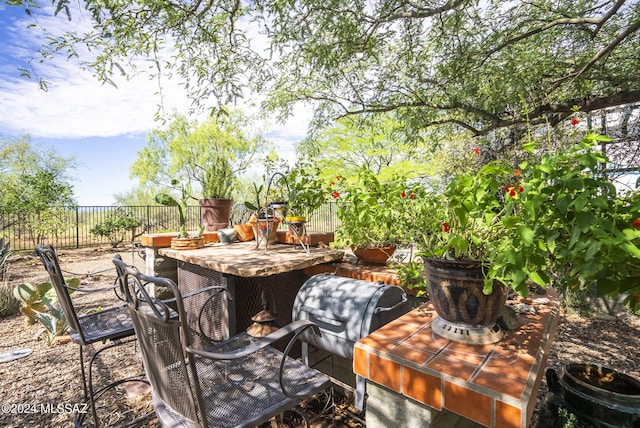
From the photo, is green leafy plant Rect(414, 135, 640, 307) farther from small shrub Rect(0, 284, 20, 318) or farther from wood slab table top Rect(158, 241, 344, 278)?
small shrub Rect(0, 284, 20, 318)

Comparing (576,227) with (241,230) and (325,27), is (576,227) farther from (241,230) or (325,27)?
(325,27)

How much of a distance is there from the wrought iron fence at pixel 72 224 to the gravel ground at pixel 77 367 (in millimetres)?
5313

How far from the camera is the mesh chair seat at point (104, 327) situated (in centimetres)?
185

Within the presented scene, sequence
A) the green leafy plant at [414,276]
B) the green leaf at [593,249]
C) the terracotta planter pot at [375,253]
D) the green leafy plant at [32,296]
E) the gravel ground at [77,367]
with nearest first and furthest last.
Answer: the green leaf at [593,249], the green leafy plant at [414,276], the gravel ground at [77,367], the terracotta planter pot at [375,253], the green leafy plant at [32,296]

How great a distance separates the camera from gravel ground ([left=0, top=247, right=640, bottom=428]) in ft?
6.82

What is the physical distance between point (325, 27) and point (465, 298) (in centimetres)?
363

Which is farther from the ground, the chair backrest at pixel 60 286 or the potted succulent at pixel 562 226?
the potted succulent at pixel 562 226

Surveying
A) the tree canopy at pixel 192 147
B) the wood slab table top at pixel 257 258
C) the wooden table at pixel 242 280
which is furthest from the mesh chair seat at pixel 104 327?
the tree canopy at pixel 192 147

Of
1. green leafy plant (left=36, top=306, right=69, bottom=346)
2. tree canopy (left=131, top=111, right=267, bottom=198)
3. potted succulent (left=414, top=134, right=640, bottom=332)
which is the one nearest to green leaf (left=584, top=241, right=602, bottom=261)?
potted succulent (left=414, top=134, right=640, bottom=332)

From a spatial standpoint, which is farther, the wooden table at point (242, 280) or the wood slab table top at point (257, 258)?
the wooden table at point (242, 280)

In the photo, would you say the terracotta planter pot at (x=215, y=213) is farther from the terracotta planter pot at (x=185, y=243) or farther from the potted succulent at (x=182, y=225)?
the terracotta planter pot at (x=185, y=243)

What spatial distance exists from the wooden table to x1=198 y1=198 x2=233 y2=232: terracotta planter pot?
31.6 inches

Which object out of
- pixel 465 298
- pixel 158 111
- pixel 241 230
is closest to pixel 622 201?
pixel 465 298

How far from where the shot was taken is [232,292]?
2.21m
